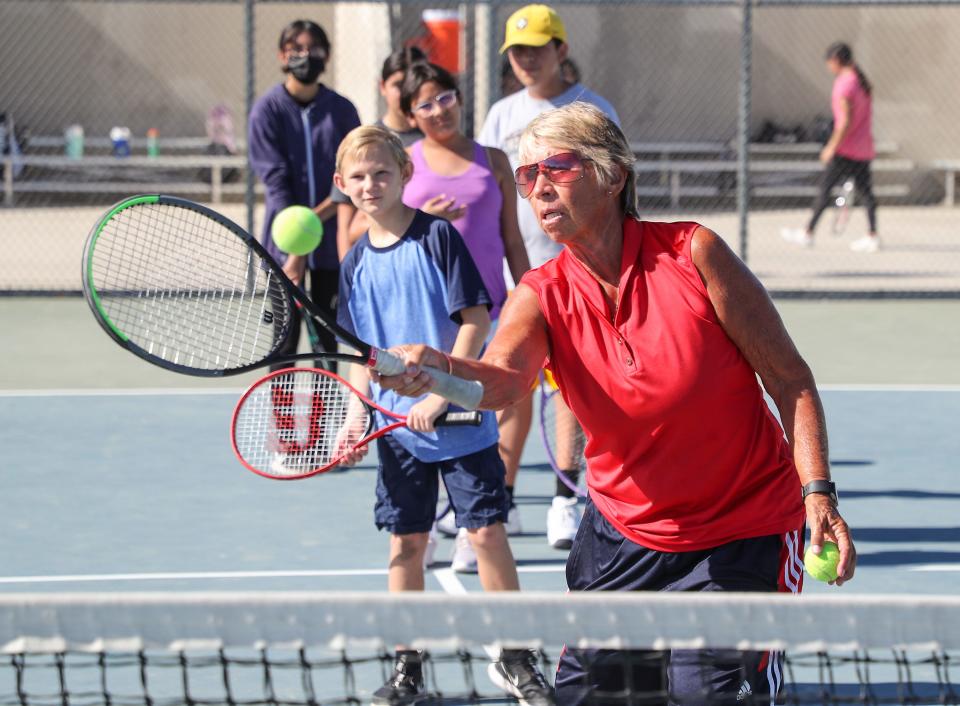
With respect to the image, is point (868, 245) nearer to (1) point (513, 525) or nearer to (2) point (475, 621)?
(1) point (513, 525)

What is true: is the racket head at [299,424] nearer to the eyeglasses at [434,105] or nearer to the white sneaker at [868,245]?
the eyeglasses at [434,105]

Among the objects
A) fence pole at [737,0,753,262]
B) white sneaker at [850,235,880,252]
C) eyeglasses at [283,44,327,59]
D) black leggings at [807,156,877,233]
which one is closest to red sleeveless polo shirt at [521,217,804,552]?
eyeglasses at [283,44,327,59]

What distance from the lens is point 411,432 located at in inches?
171

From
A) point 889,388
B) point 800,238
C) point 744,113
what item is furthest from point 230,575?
point 800,238

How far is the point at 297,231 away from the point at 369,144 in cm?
95

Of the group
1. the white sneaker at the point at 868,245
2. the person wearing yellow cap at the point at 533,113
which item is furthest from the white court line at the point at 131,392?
the white sneaker at the point at 868,245

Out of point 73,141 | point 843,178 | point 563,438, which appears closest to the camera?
point 563,438

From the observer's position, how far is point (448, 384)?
120 inches

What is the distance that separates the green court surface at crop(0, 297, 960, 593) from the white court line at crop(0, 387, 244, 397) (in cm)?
1

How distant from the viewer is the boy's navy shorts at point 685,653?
294 centimetres

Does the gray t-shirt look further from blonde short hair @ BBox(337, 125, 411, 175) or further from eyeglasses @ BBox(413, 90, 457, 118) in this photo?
blonde short hair @ BBox(337, 125, 411, 175)

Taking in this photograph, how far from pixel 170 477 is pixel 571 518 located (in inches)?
76.8

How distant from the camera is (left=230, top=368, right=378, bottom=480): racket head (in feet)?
14.1

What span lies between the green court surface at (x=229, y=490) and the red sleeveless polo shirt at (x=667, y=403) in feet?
7.05
